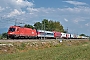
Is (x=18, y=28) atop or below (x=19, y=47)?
atop

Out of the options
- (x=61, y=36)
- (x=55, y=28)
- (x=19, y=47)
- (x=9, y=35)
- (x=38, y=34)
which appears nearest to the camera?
(x=19, y=47)

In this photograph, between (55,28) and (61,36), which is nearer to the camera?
(61,36)

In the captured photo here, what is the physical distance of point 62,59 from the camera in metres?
22.2

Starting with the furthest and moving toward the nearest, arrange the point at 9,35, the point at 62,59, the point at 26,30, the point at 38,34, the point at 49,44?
the point at 38,34 < the point at 26,30 < the point at 9,35 < the point at 49,44 < the point at 62,59

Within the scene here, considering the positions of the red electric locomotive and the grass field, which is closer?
the grass field

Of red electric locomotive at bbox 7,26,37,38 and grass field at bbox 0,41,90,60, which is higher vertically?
red electric locomotive at bbox 7,26,37,38

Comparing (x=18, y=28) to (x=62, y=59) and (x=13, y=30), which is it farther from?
(x=62, y=59)

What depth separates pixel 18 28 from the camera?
206 ft

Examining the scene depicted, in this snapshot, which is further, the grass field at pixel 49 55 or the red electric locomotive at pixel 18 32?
the red electric locomotive at pixel 18 32

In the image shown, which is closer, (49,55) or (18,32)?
(49,55)

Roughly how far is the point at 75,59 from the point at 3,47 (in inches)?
630

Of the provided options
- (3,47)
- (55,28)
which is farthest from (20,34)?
(55,28)

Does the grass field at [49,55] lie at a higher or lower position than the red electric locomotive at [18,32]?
lower

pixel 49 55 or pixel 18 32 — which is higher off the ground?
pixel 18 32
